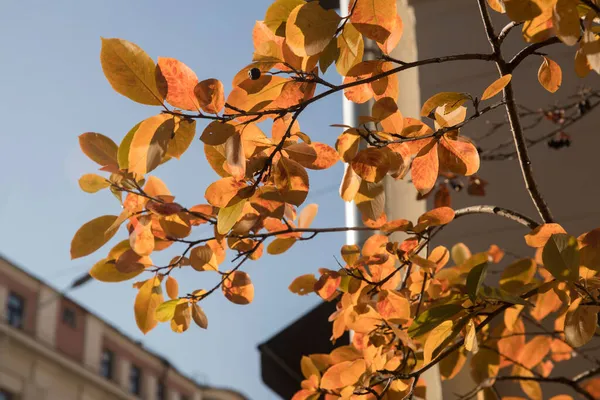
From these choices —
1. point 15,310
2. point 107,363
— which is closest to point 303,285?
point 15,310

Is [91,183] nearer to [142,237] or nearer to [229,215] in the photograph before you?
[142,237]

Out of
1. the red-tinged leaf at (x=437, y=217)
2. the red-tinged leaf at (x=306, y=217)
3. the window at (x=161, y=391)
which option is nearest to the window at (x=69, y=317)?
the window at (x=161, y=391)

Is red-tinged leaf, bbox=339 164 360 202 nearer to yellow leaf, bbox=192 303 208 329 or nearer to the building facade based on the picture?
yellow leaf, bbox=192 303 208 329

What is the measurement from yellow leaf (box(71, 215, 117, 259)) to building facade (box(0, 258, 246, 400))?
14408 mm

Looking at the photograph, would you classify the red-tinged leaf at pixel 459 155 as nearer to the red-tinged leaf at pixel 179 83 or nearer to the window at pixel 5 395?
the red-tinged leaf at pixel 179 83

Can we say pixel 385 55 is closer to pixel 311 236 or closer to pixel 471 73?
pixel 311 236

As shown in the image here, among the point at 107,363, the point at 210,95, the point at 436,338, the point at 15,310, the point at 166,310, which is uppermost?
the point at 15,310

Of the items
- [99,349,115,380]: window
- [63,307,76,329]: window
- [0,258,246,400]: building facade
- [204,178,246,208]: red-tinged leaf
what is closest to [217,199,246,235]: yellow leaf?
[204,178,246,208]: red-tinged leaf

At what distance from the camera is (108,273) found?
32.7 inches

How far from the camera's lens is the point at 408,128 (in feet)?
2.52

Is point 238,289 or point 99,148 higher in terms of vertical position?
point 99,148

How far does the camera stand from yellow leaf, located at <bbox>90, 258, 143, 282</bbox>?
827 mm

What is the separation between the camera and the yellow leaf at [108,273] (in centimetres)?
83

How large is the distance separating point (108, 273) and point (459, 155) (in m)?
0.43
